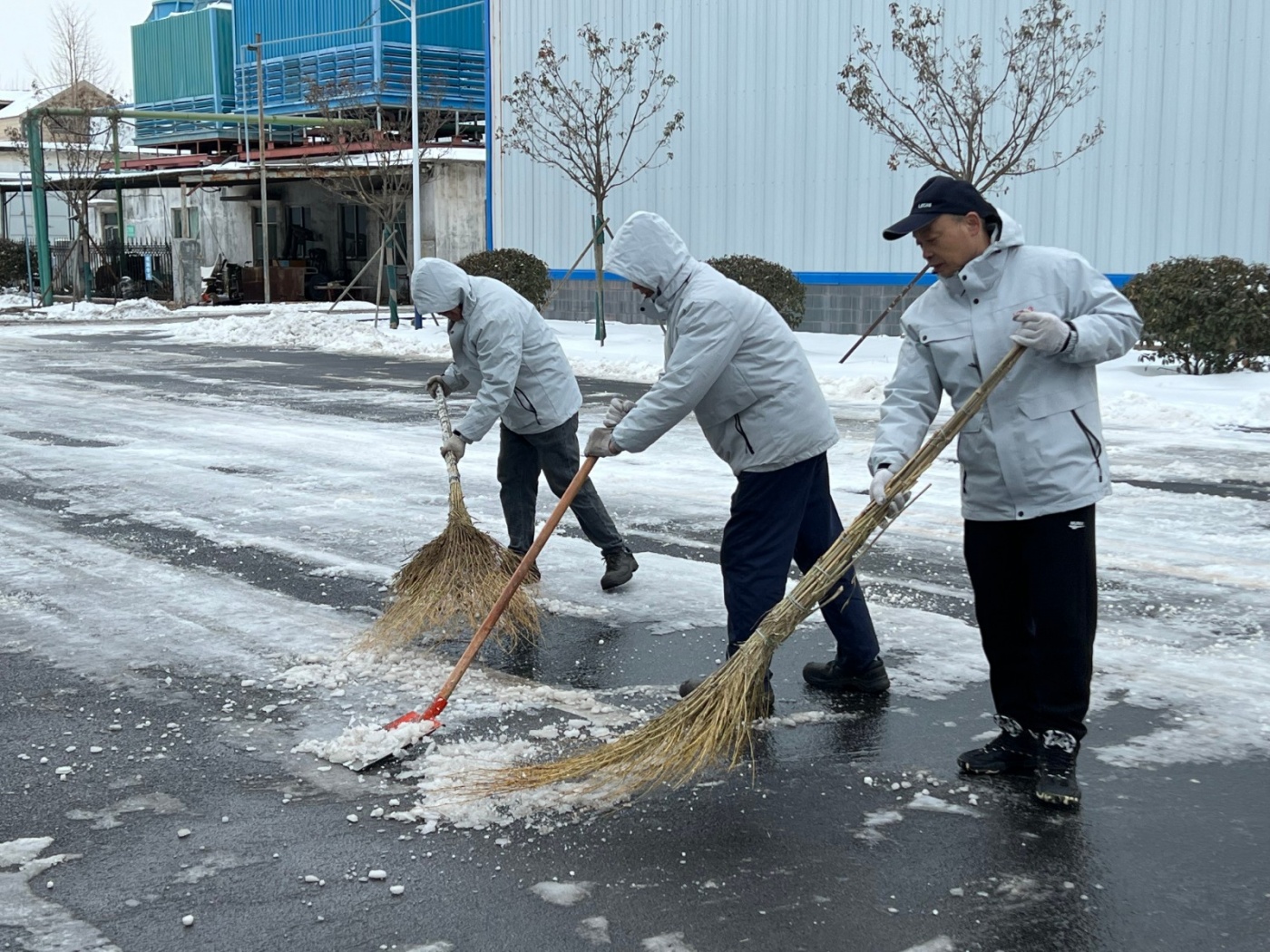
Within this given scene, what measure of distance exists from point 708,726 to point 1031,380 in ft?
4.49

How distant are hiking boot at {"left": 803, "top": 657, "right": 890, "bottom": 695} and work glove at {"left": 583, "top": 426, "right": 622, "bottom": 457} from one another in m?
1.14

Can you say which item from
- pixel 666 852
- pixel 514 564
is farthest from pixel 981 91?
pixel 666 852

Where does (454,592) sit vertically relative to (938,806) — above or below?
above

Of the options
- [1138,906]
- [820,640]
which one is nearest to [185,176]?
[820,640]

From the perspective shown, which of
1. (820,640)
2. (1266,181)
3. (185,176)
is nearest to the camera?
(820,640)

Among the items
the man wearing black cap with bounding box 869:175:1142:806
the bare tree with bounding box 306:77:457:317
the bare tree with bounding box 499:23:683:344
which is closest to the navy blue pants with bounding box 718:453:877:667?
the man wearing black cap with bounding box 869:175:1142:806

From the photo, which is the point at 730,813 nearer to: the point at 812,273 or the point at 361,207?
the point at 812,273

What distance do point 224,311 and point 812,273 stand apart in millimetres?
17204

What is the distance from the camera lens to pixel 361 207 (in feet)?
129

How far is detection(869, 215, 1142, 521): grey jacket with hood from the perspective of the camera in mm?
3957

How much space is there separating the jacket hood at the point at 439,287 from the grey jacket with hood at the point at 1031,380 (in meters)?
2.89

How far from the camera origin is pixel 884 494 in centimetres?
417

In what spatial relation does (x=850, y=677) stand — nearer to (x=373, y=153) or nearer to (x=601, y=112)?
(x=601, y=112)

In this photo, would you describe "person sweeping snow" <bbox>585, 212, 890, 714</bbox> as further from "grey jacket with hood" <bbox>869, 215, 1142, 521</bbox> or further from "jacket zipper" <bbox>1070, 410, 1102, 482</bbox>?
"jacket zipper" <bbox>1070, 410, 1102, 482</bbox>
